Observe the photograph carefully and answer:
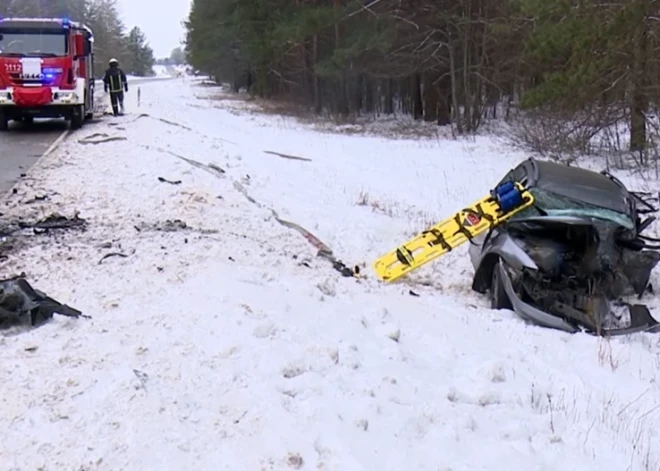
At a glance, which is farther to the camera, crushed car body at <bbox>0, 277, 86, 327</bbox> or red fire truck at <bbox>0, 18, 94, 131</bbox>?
red fire truck at <bbox>0, 18, 94, 131</bbox>

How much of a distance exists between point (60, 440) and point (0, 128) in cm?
1697

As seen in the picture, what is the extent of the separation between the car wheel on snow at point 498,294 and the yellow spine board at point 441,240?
0.49m

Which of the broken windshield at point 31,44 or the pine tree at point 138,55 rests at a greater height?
the pine tree at point 138,55

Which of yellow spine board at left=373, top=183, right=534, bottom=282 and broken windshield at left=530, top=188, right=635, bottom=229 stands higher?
broken windshield at left=530, top=188, right=635, bottom=229

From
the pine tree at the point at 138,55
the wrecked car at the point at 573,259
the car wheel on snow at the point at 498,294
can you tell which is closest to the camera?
the wrecked car at the point at 573,259

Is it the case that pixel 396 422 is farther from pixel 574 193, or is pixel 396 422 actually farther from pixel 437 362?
pixel 574 193

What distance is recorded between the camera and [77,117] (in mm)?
17969

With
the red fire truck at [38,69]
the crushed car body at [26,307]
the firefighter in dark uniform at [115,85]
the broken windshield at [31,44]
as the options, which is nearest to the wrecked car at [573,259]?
the crushed car body at [26,307]

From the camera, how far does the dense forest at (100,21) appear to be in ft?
214

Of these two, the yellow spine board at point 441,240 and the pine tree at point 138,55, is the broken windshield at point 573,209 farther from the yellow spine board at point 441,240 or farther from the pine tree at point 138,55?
the pine tree at point 138,55

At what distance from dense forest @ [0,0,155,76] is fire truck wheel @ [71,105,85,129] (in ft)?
136

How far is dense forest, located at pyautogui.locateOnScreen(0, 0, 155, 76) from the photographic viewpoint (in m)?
65.2

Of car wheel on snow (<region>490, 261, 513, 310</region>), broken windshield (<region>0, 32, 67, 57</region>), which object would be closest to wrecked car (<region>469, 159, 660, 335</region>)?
car wheel on snow (<region>490, 261, 513, 310</region>)

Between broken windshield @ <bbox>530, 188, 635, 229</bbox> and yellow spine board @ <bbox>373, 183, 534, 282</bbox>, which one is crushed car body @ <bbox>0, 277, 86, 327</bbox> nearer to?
yellow spine board @ <bbox>373, 183, 534, 282</bbox>
